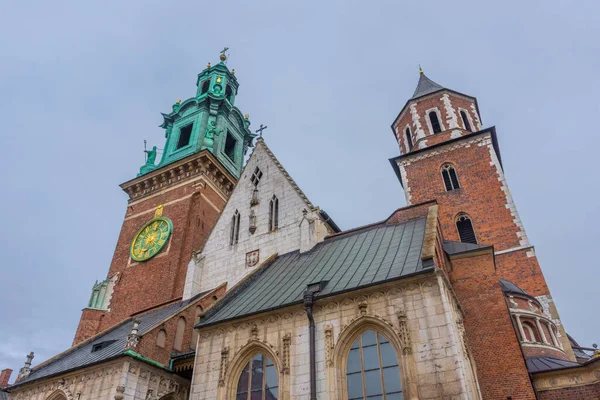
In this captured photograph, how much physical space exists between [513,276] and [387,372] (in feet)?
44.7

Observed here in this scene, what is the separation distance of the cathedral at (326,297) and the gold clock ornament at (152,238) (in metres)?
0.15

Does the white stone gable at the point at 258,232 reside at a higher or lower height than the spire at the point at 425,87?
lower

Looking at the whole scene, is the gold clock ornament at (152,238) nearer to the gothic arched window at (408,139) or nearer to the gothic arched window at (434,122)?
the gothic arched window at (408,139)

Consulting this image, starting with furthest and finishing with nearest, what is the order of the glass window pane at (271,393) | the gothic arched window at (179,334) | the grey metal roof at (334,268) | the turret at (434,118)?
1. the turret at (434,118)
2. the gothic arched window at (179,334)
3. the grey metal roof at (334,268)
4. the glass window pane at (271,393)

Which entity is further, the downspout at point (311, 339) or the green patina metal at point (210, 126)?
the green patina metal at point (210, 126)

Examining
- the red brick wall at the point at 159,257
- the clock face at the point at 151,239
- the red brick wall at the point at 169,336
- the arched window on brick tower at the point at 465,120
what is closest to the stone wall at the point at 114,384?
the red brick wall at the point at 169,336

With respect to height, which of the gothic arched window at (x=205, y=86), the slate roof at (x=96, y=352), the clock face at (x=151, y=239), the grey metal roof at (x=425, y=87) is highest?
the gothic arched window at (x=205, y=86)

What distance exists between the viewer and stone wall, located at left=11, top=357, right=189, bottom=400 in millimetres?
16328

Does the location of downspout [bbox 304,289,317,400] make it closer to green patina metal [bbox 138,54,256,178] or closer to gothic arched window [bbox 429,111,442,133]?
gothic arched window [bbox 429,111,442,133]

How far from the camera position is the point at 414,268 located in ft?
48.4

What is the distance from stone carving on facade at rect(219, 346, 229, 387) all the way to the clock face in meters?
16.1

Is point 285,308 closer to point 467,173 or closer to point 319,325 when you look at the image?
point 319,325

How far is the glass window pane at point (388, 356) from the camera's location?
13344 mm

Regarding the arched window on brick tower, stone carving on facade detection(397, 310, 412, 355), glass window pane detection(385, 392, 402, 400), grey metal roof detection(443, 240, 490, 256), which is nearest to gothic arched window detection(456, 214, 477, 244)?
grey metal roof detection(443, 240, 490, 256)
